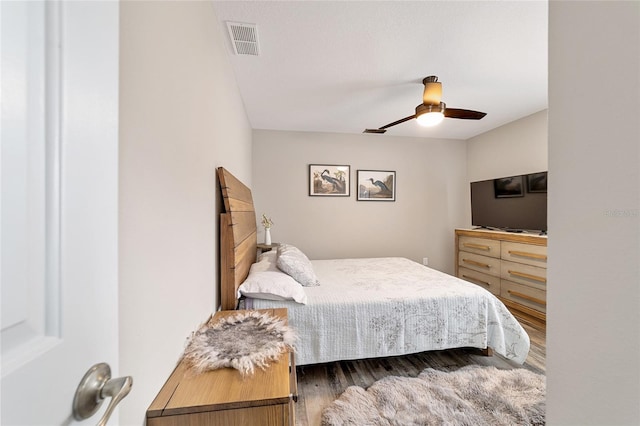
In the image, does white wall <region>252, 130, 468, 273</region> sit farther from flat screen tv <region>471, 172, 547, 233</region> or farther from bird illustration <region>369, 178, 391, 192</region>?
flat screen tv <region>471, 172, 547, 233</region>

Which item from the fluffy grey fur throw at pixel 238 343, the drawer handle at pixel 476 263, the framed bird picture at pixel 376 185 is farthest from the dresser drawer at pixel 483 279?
the fluffy grey fur throw at pixel 238 343

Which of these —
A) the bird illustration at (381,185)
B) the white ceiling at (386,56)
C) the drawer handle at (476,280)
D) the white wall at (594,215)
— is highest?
the white ceiling at (386,56)

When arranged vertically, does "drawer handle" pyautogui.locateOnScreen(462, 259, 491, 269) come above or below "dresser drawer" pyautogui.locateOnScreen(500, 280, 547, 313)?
above

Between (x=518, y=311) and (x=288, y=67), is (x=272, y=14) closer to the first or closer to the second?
(x=288, y=67)

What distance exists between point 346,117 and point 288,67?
1.32 meters

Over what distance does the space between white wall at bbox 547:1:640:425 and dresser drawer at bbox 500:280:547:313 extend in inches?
104

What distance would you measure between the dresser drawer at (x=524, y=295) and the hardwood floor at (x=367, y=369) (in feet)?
1.72

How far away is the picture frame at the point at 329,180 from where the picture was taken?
3.93 metres

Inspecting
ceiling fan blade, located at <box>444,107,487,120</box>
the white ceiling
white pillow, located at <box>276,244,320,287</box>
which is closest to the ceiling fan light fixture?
ceiling fan blade, located at <box>444,107,487,120</box>

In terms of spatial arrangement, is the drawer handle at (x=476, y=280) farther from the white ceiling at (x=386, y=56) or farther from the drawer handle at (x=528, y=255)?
the white ceiling at (x=386, y=56)

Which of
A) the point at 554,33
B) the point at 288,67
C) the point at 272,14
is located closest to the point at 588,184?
the point at 554,33

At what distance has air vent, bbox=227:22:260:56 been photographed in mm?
1683

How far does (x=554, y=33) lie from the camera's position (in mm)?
754

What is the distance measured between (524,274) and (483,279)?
66 centimetres
